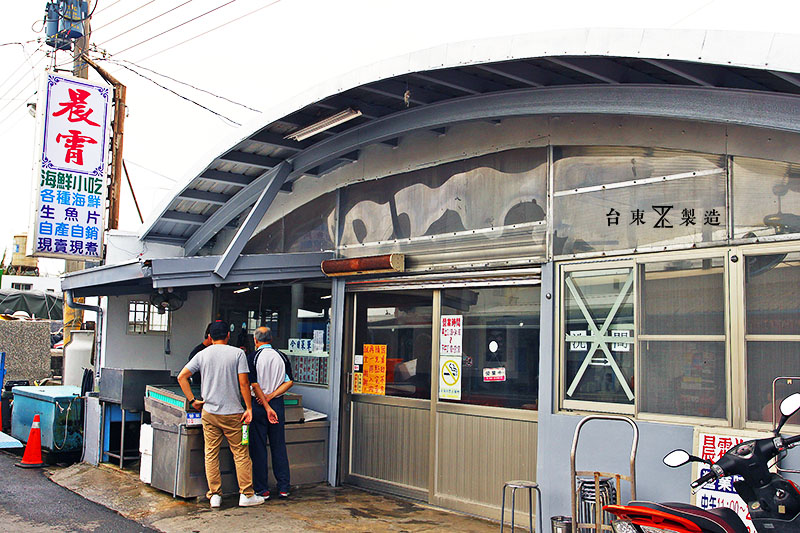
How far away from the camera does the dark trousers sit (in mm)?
8438

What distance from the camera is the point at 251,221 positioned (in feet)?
31.4

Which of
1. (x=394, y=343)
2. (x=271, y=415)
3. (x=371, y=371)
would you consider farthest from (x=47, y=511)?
(x=394, y=343)

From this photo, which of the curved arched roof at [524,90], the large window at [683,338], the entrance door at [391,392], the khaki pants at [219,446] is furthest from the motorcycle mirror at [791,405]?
the khaki pants at [219,446]

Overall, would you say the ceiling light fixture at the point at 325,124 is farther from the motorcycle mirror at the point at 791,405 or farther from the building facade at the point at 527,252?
the motorcycle mirror at the point at 791,405

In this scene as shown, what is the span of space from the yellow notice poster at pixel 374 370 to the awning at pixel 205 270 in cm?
127

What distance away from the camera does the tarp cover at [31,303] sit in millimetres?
28000

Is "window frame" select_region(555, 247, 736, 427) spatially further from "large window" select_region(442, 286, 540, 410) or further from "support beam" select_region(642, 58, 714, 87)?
"support beam" select_region(642, 58, 714, 87)

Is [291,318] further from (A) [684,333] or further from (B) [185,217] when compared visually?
(A) [684,333]

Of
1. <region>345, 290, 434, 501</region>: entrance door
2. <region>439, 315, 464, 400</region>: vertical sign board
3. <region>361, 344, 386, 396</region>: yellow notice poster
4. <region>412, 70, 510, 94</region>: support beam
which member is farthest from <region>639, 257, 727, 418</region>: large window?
<region>361, 344, 386, 396</region>: yellow notice poster

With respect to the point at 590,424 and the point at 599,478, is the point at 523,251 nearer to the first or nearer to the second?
the point at 590,424

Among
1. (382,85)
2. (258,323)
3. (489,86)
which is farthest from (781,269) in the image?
(258,323)

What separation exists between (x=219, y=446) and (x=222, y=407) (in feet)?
1.55

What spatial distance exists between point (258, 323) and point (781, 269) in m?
7.44

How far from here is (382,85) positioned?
769 centimetres
